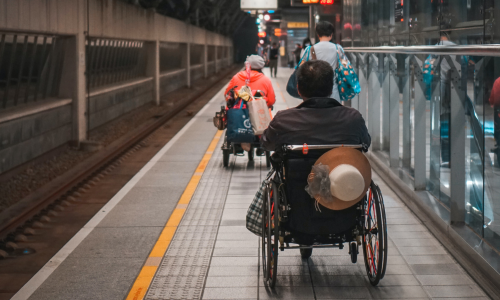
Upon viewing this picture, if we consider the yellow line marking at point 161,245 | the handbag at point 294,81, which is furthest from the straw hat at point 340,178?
the handbag at point 294,81

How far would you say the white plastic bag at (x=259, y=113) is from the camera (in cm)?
844

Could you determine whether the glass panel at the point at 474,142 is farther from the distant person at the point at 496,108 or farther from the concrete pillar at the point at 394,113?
the concrete pillar at the point at 394,113

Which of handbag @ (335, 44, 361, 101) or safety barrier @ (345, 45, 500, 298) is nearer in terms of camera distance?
safety barrier @ (345, 45, 500, 298)

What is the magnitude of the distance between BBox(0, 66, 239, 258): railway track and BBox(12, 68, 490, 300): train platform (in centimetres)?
82

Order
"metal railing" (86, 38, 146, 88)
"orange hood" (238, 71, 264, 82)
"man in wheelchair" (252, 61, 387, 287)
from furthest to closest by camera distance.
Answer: "metal railing" (86, 38, 146, 88)
"orange hood" (238, 71, 264, 82)
"man in wheelchair" (252, 61, 387, 287)

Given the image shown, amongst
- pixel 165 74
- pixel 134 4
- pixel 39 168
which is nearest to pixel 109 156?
pixel 39 168

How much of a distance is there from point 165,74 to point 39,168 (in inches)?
626

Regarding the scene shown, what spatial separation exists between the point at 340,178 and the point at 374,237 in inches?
31.0

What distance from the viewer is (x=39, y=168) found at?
420 inches

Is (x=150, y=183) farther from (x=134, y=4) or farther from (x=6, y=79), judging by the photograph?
(x=134, y=4)

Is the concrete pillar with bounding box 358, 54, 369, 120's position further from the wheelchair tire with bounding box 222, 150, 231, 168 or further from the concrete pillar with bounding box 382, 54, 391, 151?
the wheelchair tire with bounding box 222, 150, 231, 168

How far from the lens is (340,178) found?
409cm

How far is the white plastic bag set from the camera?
8.44 meters

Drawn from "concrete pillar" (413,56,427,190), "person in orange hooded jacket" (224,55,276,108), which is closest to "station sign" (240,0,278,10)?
"person in orange hooded jacket" (224,55,276,108)
